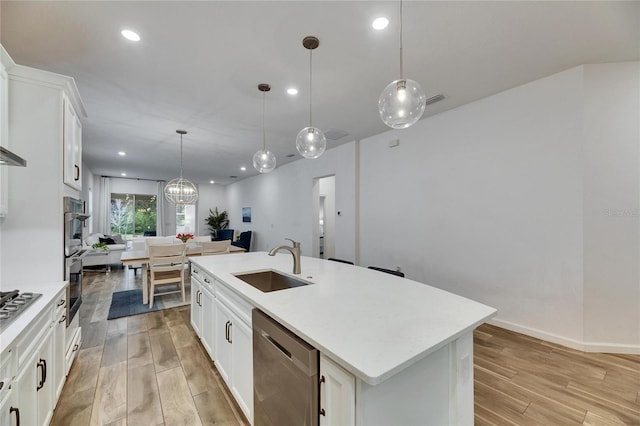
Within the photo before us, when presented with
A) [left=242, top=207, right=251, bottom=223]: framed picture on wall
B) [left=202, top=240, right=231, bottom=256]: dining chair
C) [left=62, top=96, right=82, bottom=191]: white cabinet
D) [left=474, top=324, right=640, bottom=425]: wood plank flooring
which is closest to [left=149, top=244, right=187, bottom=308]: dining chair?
[left=202, top=240, right=231, bottom=256]: dining chair

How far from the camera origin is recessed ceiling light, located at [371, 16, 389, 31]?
6.25ft

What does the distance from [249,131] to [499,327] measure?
4528 mm

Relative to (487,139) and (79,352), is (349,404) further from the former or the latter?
(487,139)

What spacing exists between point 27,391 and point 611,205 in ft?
15.2

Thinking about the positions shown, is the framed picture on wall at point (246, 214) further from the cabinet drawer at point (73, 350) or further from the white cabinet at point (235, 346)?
the white cabinet at point (235, 346)

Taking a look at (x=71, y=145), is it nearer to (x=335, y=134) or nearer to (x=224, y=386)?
(x=224, y=386)

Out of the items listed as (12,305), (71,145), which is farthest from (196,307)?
(71,145)

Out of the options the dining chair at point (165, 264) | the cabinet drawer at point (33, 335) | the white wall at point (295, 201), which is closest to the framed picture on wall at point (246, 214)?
the white wall at point (295, 201)

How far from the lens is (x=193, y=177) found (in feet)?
30.1

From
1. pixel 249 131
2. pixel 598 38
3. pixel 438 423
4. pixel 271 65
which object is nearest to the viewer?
pixel 438 423

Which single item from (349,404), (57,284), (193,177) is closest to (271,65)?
(57,284)

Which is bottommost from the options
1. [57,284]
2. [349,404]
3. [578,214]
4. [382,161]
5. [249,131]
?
[349,404]

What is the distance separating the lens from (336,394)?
0.94 metres

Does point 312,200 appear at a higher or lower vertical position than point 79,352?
higher
